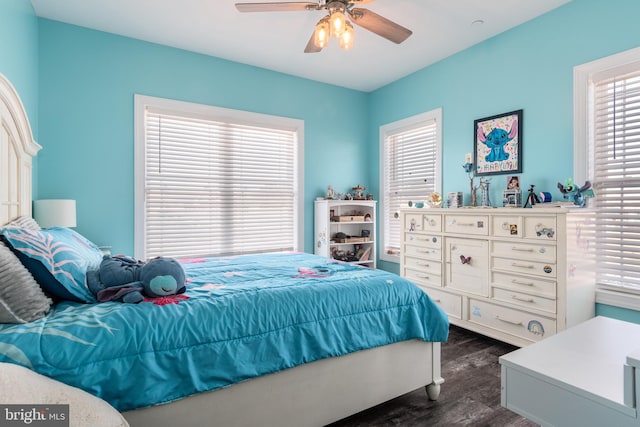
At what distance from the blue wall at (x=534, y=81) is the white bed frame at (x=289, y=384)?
6.43 feet

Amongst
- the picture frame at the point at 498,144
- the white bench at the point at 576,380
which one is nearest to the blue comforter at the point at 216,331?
the white bench at the point at 576,380

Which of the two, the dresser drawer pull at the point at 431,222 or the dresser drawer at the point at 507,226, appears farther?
the dresser drawer pull at the point at 431,222

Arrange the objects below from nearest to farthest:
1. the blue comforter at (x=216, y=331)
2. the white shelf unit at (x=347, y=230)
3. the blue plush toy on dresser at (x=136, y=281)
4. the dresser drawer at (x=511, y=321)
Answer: the blue comforter at (x=216, y=331) < the blue plush toy on dresser at (x=136, y=281) < the dresser drawer at (x=511, y=321) < the white shelf unit at (x=347, y=230)

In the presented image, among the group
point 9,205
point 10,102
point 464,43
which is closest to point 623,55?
point 464,43

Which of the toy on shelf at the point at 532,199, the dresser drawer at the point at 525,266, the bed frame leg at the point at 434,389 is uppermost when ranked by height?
the toy on shelf at the point at 532,199

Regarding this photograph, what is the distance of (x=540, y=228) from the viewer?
2551 millimetres

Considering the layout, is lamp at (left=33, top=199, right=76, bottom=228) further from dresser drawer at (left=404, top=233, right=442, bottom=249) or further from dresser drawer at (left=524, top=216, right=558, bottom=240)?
dresser drawer at (left=524, top=216, right=558, bottom=240)

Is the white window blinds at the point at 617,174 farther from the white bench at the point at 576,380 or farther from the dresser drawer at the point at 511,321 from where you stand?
the white bench at the point at 576,380

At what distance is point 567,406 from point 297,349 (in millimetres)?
1052

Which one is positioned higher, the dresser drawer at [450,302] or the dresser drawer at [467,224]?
the dresser drawer at [467,224]

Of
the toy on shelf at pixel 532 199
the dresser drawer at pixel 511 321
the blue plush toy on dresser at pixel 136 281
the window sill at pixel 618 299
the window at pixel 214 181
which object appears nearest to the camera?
the blue plush toy on dresser at pixel 136 281

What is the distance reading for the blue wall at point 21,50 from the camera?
6.94 feet

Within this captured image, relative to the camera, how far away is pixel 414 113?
13.6ft

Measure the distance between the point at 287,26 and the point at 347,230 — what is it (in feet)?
8.22
